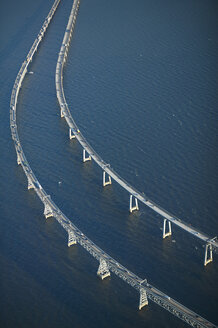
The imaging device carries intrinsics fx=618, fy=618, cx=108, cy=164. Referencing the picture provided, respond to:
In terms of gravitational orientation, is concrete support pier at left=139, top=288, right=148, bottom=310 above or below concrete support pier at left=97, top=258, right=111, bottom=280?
below

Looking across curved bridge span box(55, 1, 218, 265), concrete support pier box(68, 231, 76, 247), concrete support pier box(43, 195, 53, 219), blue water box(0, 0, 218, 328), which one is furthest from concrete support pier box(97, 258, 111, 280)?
concrete support pier box(43, 195, 53, 219)

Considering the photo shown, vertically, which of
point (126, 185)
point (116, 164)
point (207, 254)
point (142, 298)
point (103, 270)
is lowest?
point (142, 298)

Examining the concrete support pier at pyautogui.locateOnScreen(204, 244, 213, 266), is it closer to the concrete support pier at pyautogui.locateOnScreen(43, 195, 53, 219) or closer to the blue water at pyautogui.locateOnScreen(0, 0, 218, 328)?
the blue water at pyautogui.locateOnScreen(0, 0, 218, 328)

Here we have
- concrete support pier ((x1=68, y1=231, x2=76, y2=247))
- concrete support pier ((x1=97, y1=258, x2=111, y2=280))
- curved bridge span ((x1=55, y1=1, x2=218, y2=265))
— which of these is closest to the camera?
concrete support pier ((x1=97, y1=258, x2=111, y2=280))

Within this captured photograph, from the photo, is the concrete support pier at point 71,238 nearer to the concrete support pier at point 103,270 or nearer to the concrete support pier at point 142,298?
the concrete support pier at point 103,270

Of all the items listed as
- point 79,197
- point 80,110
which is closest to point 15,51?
point 80,110

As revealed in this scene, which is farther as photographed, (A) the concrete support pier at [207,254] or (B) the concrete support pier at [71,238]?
(B) the concrete support pier at [71,238]

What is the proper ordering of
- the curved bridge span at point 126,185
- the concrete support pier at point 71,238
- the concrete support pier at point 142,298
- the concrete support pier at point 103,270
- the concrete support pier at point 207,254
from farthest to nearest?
1. the concrete support pier at point 71,238
2. the curved bridge span at point 126,185
3. the concrete support pier at point 207,254
4. the concrete support pier at point 103,270
5. the concrete support pier at point 142,298

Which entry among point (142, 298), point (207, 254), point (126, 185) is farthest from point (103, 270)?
point (126, 185)

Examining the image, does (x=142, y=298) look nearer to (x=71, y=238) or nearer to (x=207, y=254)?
(x=207, y=254)

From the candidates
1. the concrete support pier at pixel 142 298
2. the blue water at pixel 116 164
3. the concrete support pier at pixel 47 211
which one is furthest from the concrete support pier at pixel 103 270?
the concrete support pier at pixel 47 211
